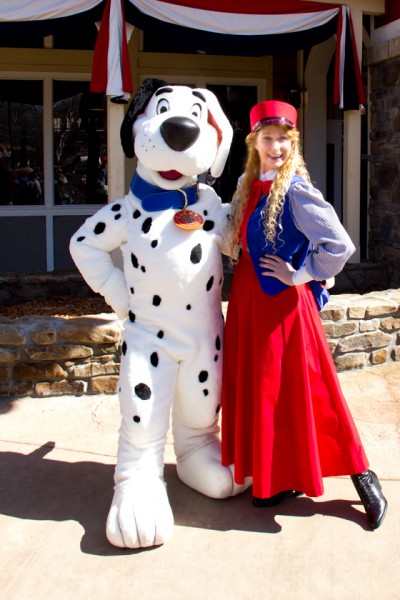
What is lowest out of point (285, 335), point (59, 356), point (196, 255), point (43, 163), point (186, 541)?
point (186, 541)

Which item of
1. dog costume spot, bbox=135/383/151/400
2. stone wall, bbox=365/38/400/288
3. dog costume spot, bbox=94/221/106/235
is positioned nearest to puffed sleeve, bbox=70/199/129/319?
dog costume spot, bbox=94/221/106/235

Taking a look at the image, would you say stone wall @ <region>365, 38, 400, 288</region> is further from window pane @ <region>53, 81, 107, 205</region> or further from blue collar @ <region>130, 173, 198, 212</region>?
blue collar @ <region>130, 173, 198, 212</region>

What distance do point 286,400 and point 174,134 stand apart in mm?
1162

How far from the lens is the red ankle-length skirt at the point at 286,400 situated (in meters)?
2.91

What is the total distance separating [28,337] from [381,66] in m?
4.75

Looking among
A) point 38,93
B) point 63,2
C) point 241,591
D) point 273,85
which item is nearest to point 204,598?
point 241,591

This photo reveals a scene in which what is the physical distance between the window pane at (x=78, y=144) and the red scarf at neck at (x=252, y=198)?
19.9 ft

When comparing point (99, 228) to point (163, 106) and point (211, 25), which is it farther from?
point (211, 25)

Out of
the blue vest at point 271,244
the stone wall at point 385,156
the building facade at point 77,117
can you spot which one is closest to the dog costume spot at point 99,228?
the blue vest at point 271,244

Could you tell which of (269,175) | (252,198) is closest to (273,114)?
(269,175)

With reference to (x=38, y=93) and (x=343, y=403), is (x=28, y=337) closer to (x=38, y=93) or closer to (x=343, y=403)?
(x=343, y=403)

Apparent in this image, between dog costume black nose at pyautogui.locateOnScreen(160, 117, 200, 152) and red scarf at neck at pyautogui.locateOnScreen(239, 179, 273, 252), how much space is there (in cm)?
32

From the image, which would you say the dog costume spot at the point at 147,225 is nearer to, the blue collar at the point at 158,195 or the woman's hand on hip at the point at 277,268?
the blue collar at the point at 158,195

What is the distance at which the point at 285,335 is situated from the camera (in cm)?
295
